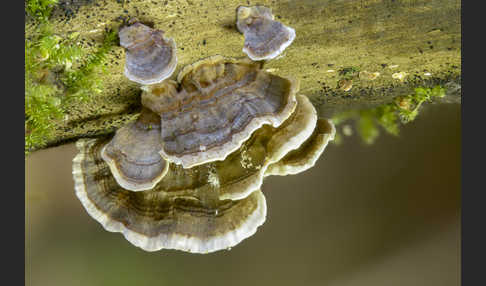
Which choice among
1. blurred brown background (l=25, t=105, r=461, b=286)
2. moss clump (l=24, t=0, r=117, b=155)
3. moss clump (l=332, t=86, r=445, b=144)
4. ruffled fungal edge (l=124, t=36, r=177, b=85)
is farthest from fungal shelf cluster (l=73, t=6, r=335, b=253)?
blurred brown background (l=25, t=105, r=461, b=286)

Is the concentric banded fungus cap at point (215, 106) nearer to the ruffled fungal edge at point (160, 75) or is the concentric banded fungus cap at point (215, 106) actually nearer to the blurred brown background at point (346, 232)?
the ruffled fungal edge at point (160, 75)

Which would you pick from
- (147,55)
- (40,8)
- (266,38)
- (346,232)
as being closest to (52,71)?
(40,8)

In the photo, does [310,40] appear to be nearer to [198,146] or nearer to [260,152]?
[260,152]

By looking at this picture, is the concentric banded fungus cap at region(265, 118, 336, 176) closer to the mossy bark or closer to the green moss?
the mossy bark

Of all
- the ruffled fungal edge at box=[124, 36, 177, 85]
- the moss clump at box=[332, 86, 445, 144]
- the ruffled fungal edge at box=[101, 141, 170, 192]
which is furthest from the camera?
the moss clump at box=[332, 86, 445, 144]

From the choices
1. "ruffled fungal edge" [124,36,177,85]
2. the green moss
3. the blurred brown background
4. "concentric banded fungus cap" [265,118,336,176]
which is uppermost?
the green moss

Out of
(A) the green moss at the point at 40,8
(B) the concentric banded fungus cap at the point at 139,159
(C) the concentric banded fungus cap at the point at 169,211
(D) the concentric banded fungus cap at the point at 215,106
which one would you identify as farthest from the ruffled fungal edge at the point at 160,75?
(C) the concentric banded fungus cap at the point at 169,211

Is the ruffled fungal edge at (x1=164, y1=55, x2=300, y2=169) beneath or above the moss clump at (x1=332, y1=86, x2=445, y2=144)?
above
